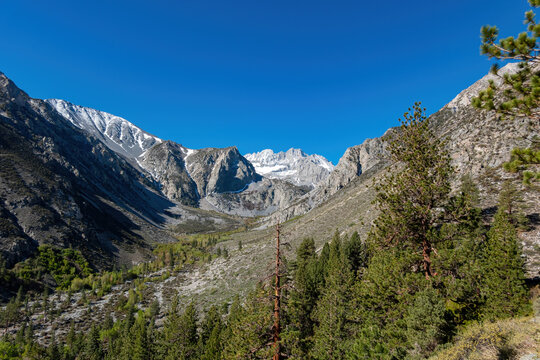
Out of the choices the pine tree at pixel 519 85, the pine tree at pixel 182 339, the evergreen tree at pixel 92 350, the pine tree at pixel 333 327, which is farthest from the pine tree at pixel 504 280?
the evergreen tree at pixel 92 350

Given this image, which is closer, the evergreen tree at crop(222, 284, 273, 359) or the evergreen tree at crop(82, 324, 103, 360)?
the evergreen tree at crop(222, 284, 273, 359)

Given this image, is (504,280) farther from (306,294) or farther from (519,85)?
(306,294)

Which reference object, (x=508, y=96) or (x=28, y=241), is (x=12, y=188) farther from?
(x=508, y=96)

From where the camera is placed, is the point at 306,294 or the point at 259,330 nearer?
the point at 259,330

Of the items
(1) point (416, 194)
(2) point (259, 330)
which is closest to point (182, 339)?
(2) point (259, 330)

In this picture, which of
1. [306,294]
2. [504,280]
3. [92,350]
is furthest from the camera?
[92,350]

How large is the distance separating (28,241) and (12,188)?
1394 inches

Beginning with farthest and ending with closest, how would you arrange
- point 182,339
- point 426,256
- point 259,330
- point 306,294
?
point 182,339 → point 306,294 → point 426,256 → point 259,330

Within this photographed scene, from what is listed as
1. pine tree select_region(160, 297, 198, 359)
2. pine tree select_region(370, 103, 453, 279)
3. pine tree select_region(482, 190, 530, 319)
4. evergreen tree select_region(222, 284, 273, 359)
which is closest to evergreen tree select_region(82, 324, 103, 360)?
pine tree select_region(160, 297, 198, 359)

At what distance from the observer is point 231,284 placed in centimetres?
7550

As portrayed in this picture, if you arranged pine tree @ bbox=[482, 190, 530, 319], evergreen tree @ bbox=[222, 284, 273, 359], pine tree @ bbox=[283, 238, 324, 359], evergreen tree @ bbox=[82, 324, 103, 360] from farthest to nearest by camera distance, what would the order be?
evergreen tree @ bbox=[82, 324, 103, 360] → pine tree @ bbox=[283, 238, 324, 359] → pine tree @ bbox=[482, 190, 530, 319] → evergreen tree @ bbox=[222, 284, 273, 359]

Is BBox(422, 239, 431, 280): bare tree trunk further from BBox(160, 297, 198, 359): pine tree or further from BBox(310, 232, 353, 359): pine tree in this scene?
BBox(160, 297, 198, 359): pine tree

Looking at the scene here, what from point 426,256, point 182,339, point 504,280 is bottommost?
point 182,339

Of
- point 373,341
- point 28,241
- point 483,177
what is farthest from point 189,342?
point 28,241
